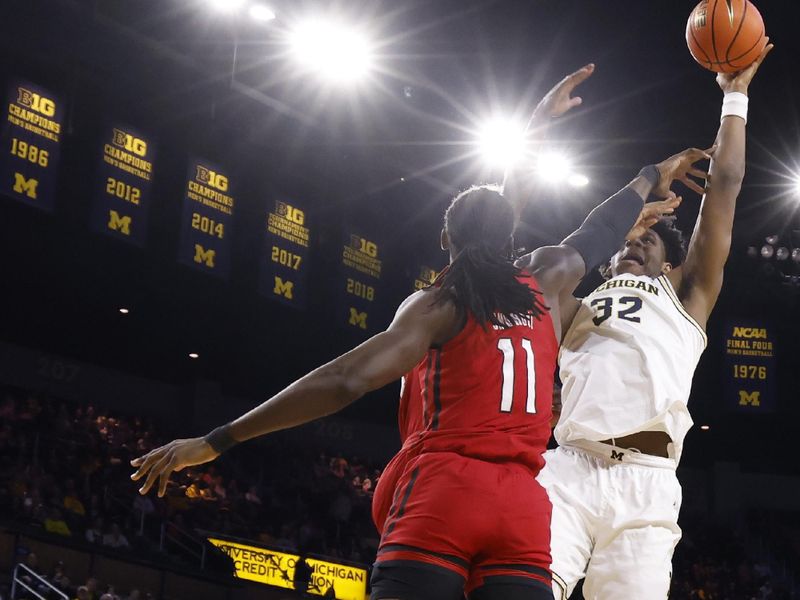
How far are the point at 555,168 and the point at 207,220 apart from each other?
184 inches

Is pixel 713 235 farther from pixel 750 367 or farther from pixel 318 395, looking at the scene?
pixel 750 367

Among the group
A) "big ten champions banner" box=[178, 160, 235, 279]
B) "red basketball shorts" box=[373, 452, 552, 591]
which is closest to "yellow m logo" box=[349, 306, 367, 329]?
"big ten champions banner" box=[178, 160, 235, 279]

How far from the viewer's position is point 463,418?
249 centimetres

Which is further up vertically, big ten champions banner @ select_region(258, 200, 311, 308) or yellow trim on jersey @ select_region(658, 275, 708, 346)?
big ten champions banner @ select_region(258, 200, 311, 308)

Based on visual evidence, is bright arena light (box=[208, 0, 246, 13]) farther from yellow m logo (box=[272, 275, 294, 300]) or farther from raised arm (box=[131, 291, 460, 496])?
raised arm (box=[131, 291, 460, 496])

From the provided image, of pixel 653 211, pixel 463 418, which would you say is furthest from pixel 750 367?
pixel 463 418

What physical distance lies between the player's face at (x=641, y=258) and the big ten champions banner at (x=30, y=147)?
26.1ft

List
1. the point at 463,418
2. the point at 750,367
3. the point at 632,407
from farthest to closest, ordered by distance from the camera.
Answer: the point at 750,367
the point at 632,407
the point at 463,418

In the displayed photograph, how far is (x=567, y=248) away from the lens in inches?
116

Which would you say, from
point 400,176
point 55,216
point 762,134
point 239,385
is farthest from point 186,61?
point 239,385

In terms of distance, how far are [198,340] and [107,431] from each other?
2.24m

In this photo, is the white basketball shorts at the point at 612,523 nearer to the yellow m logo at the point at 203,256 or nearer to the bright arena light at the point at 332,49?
the bright arena light at the point at 332,49

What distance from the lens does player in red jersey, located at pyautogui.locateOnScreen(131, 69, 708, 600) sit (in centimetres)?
234

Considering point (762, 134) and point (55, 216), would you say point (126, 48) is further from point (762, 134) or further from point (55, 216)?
point (762, 134)
